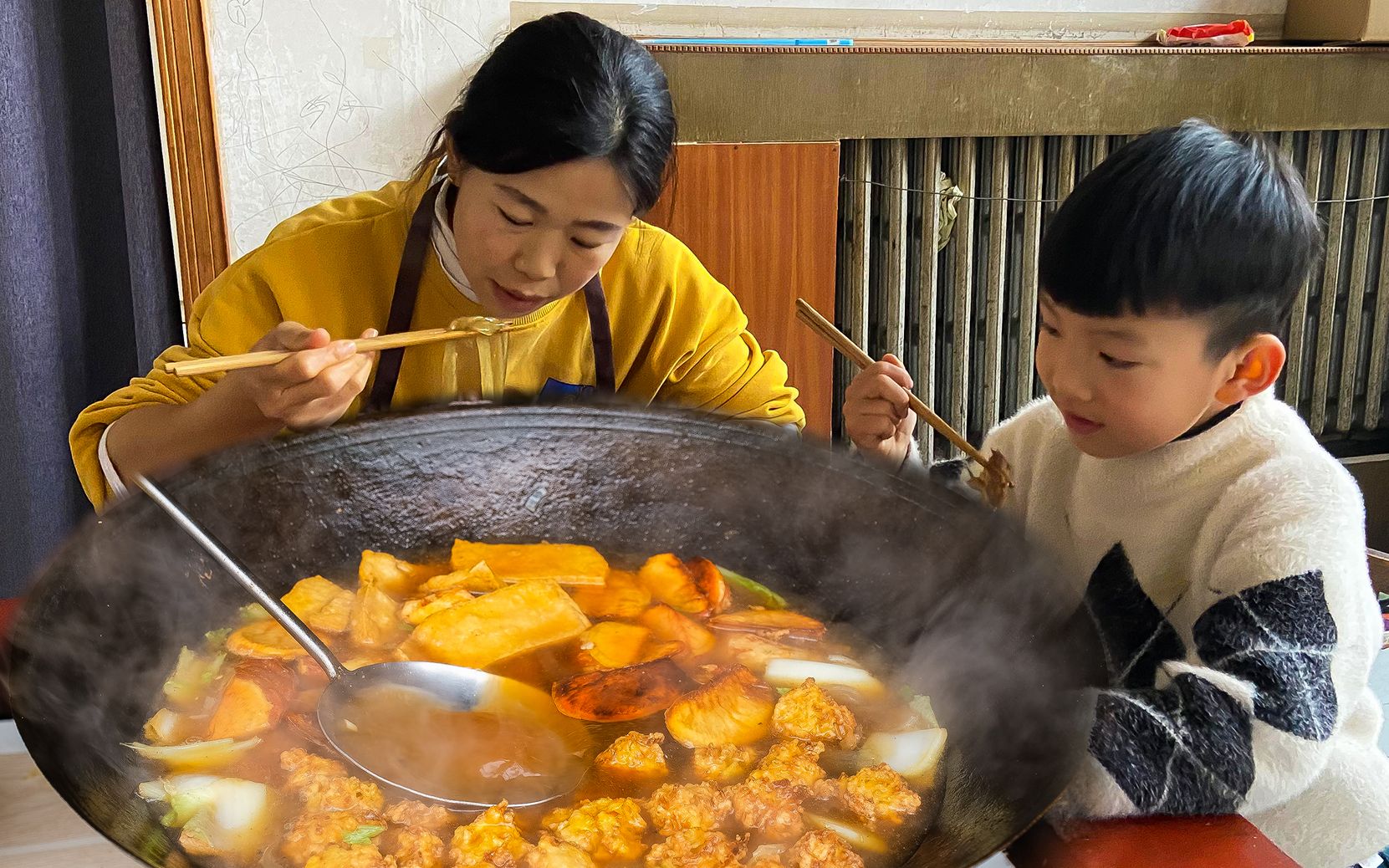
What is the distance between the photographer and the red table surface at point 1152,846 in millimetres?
682

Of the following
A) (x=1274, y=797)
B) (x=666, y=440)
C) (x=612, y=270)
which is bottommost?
(x=1274, y=797)

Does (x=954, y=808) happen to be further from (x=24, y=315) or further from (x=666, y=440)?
(x=24, y=315)

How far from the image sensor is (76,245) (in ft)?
7.43

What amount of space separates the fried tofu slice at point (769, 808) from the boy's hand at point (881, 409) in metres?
0.47

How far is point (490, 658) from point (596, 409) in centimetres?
33

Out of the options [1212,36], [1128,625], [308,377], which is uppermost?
[1212,36]

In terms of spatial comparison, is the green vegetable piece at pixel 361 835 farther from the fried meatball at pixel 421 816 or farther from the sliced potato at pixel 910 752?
the sliced potato at pixel 910 752

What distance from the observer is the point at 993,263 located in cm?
315

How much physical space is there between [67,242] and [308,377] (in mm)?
1579

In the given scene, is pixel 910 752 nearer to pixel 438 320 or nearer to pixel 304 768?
pixel 304 768

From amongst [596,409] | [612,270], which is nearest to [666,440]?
[596,409]

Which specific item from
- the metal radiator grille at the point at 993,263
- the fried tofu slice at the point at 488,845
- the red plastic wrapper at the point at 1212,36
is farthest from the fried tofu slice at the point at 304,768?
the red plastic wrapper at the point at 1212,36

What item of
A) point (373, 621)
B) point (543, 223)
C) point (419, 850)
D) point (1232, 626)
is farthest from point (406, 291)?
point (1232, 626)

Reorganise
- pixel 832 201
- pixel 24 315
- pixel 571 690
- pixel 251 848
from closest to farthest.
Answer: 1. pixel 251 848
2. pixel 571 690
3. pixel 24 315
4. pixel 832 201
